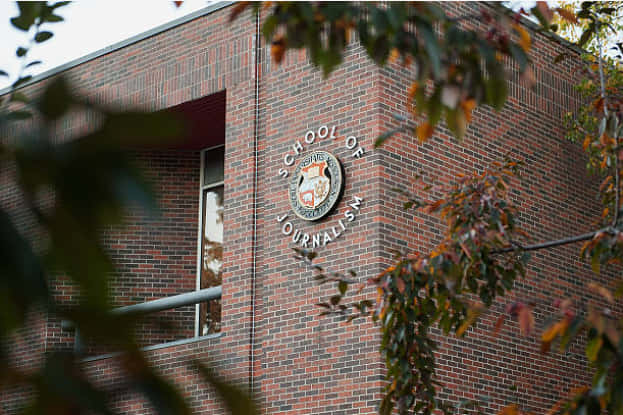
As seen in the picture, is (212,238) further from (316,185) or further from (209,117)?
(316,185)

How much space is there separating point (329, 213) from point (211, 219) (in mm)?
3392

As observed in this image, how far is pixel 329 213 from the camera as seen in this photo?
11.2 metres

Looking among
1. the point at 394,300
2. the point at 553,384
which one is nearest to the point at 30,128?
the point at 394,300

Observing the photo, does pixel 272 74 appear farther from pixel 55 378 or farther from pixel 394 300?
pixel 55 378

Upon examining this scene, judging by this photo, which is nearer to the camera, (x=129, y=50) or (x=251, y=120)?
(x=251, y=120)

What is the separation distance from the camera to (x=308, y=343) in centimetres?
1105

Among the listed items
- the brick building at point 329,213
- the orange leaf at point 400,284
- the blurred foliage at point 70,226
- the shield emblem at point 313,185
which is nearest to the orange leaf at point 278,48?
the blurred foliage at point 70,226

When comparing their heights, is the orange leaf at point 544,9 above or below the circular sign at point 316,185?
below

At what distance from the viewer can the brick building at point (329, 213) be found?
35.8 feet

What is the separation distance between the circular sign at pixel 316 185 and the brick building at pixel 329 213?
3.7 inches

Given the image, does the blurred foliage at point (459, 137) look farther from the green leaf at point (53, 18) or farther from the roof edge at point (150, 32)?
the roof edge at point (150, 32)

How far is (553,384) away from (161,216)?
1238cm

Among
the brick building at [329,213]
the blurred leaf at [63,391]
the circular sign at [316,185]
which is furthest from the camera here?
the circular sign at [316,185]

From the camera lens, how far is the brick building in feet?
35.8
